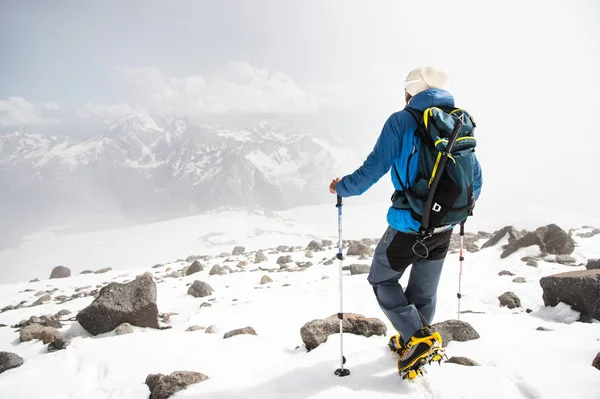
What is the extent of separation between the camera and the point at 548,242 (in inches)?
491

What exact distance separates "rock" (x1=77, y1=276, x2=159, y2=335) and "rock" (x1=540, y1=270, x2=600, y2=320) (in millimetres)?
8764

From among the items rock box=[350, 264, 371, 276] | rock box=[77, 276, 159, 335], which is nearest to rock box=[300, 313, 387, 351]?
rock box=[77, 276, 159, 335]

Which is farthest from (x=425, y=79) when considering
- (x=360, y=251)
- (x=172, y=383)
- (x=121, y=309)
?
(x=360, y=251)

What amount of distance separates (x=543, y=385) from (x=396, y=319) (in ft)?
4.73

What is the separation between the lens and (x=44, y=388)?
424cm

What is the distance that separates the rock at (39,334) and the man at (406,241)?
7201 mm

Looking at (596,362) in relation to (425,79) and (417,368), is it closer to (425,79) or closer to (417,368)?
(417,368)

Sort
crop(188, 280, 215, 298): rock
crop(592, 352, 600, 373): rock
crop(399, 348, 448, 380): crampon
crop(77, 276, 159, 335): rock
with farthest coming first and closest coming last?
1. crop(188, 280, 215, 298): rock
2. crop(77, 276, 159, 335): rock
3. crop(592, 352, 600, 373): rock
4. crop(399, 348, 448, 380): crampon

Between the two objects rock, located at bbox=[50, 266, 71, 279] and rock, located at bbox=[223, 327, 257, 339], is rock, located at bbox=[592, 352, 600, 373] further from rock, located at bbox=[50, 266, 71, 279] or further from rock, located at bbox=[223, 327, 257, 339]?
rock, located at bbox=[50, 266, 71, 279]

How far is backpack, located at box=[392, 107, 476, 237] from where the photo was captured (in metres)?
2.88

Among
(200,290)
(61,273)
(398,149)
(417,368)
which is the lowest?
(61,273)

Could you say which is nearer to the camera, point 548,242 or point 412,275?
point 412,275

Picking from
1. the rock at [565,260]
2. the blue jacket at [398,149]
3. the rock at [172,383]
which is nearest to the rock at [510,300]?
the rock at [565,260]

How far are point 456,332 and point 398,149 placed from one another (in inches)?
118
